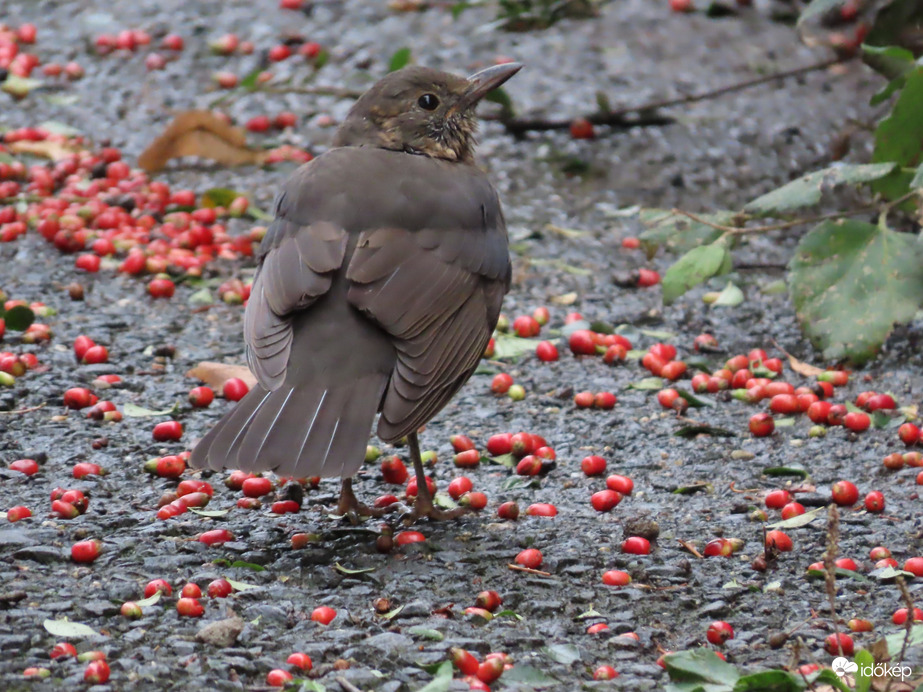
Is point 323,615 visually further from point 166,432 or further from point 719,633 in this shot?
point 166,432

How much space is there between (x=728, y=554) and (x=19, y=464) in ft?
8.86

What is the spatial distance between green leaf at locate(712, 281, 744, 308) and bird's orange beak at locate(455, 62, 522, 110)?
1863 millimetres

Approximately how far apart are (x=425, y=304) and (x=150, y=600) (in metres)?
1.41

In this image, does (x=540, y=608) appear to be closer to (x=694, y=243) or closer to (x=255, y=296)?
(x=255, y=296)

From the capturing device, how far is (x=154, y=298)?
21.8ft

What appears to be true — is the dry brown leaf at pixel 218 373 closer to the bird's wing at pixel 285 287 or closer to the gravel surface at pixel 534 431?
the gravel surface at pixel 534 431

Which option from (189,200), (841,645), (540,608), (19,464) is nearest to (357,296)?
(540,608)

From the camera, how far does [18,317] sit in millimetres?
5898

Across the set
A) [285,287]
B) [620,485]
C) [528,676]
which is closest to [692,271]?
[620,485]

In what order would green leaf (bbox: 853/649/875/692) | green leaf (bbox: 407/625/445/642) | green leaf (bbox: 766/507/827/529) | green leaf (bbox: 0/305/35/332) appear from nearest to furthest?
1. green leaf (bbox: 853/649/875/692)
2. green leaf (bbox: 407/625/445/642)
3. green leaf (bbox: 766/507/827/529)
4. green leaf (bbox: 0/305/35/332)

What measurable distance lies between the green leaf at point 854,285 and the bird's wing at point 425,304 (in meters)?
1.72

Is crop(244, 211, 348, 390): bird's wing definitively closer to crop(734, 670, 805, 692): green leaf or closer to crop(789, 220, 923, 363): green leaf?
crop(734, 670, 805, 692): green leaf

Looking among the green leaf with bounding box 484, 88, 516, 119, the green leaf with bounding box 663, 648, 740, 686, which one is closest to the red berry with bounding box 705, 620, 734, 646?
the green leaf with bounding box 663, 648, 740, 686

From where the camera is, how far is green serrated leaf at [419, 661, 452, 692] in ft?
10.9
